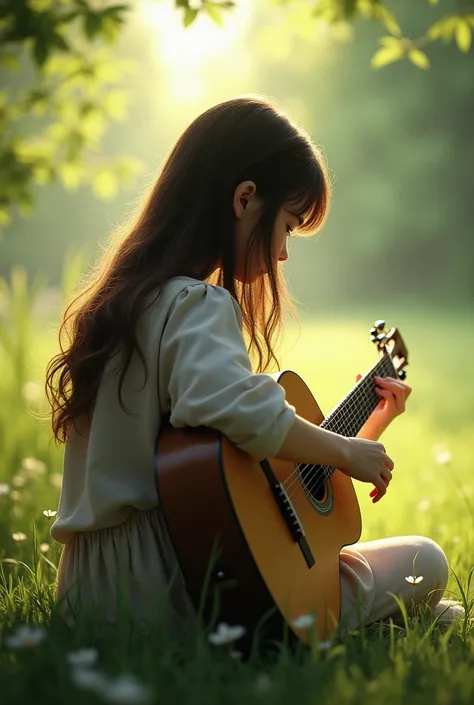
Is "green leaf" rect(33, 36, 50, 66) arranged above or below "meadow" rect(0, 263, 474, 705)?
above

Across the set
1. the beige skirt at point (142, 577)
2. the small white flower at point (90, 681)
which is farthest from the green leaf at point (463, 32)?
the small white flower at point (90, 681)

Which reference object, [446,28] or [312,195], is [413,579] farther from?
[446,28]

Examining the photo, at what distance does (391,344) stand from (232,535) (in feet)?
4.59

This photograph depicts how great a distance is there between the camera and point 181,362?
192 cm

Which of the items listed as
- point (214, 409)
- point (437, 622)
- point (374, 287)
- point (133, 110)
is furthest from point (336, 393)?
point (133, 110)

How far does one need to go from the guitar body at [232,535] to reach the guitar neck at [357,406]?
45 centimetres

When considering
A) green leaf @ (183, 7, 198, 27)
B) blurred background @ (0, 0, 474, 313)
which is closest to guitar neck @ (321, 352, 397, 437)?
green leaf @ (183, 7, 198, 27)

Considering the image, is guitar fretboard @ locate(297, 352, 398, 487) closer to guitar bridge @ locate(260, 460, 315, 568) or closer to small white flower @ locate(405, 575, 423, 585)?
guitar bridge @ locate(260, 460, 315, 568)

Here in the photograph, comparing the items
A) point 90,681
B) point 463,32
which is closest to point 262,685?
point 90,681

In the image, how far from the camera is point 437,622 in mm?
2420

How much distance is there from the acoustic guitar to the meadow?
0.09m

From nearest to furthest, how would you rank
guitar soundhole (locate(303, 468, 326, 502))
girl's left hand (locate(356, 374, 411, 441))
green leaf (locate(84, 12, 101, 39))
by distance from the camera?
guitar soundhole (locate(303, 468, 326, 502))
girl's left hand (locate(356, 374, 411, 441))
green leaf (locate(84, 12, 101, 39))

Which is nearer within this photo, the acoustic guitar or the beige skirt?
the acoustic guitar

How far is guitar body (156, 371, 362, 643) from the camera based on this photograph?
6.12 ft
